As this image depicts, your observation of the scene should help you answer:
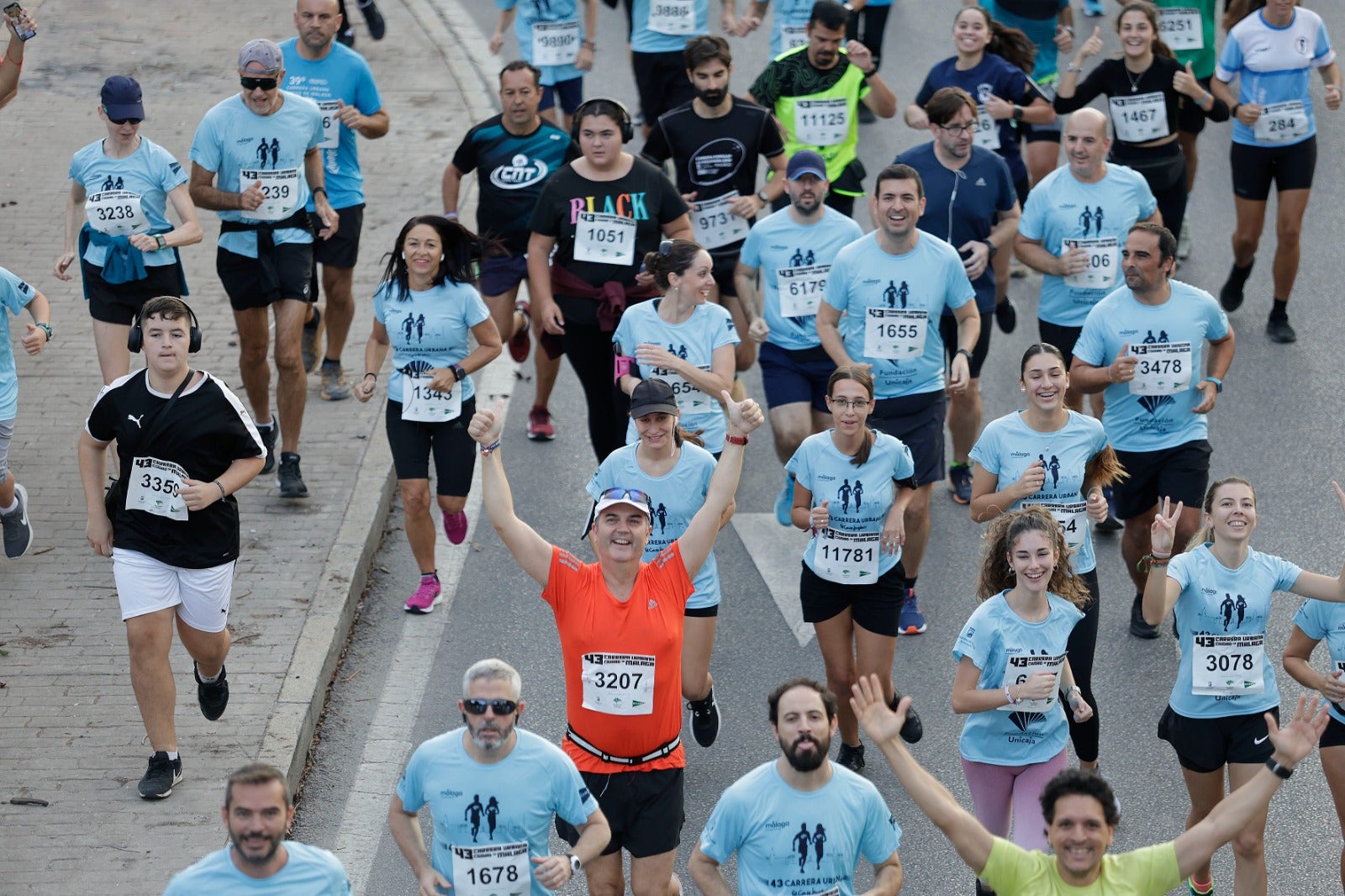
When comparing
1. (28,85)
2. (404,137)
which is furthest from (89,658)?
(28,85)

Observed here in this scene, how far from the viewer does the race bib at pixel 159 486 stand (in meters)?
7.81

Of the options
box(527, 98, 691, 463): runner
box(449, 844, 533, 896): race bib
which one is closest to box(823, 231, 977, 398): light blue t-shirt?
box(527, 98, 691, 463): runner

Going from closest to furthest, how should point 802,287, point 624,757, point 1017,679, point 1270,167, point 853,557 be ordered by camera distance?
point 624,757 < point 1017,679 < point 853,557 < point 802,287 < point 1270,167

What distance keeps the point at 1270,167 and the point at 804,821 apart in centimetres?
789

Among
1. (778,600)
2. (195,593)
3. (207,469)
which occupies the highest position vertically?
(207,469)

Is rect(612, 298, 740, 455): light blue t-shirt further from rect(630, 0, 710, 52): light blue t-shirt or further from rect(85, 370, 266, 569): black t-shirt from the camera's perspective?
rect(630, 0, 710, 52): light blue t-shirt

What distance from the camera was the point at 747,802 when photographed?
19.8 ft

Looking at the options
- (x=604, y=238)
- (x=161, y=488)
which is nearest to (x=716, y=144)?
(x=604, y=238)

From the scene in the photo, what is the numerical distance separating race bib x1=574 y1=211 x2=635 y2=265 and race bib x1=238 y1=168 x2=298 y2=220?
1.66 meters

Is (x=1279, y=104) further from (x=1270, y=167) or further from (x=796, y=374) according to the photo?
(x=796, y=374)

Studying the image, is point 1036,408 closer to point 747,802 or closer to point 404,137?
point 747,802

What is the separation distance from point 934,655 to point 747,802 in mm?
3503

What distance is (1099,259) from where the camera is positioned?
10320 mm

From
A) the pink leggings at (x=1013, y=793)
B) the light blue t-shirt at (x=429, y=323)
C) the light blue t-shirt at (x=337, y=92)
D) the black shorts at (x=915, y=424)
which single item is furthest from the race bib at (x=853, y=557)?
the light blue t-shirt at (x=337, y=92)
